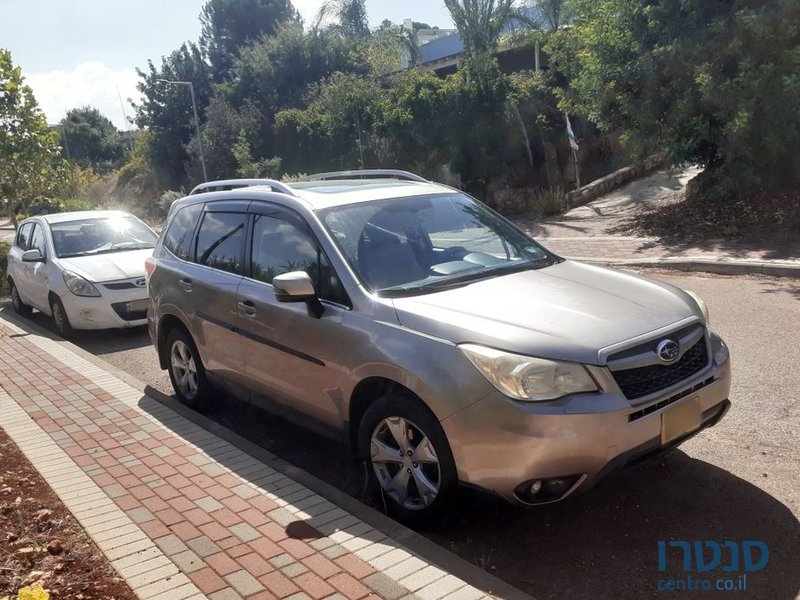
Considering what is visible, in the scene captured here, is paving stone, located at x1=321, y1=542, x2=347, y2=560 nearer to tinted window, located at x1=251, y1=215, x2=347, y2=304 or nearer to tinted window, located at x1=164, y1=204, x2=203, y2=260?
tinted window, located at x1=251, y1=215, x2=347, y2=304

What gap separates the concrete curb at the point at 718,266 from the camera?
941 cm

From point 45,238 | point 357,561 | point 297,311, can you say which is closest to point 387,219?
point 297,311

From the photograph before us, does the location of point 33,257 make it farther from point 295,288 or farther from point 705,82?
point 705,82

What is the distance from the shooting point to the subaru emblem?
3.44m

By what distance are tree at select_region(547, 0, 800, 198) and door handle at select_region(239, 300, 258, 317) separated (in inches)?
401

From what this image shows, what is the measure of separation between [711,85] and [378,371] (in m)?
11.0

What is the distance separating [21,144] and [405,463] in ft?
42.4

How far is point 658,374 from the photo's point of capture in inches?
136

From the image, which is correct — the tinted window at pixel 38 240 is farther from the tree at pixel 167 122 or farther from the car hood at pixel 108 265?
the tree at pixel 167 122

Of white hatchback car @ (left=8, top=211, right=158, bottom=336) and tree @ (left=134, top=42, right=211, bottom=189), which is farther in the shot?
tree @ (left=134, top=42, right=211, bottom=189)

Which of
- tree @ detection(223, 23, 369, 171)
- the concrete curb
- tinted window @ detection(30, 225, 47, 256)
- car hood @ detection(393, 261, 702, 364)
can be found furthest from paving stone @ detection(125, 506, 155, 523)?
tree @ detection(223, 23, 369, 171)

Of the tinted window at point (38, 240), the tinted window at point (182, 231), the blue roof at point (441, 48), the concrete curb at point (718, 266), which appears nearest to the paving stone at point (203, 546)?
the tinted window at point (182, 231)

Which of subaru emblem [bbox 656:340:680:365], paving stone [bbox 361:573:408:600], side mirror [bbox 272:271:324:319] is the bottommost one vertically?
paving stone [bbox 361:573:408:600]

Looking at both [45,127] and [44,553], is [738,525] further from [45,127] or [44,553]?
[45,127]
